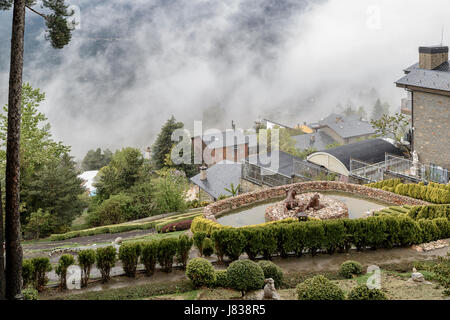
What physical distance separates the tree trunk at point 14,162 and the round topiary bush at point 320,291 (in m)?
7.88

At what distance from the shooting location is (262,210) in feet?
86.2

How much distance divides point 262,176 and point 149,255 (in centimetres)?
2237

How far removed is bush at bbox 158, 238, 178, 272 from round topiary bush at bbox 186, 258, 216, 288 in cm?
219

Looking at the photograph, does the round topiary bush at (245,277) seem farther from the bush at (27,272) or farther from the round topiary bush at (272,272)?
the bush at (27,272)

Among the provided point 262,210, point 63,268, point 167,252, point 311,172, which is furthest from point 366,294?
point 311,172

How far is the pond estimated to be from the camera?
24766 mm

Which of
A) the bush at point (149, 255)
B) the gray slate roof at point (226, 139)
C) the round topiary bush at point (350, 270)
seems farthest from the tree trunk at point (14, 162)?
the gray slate roof at point (226, 139)

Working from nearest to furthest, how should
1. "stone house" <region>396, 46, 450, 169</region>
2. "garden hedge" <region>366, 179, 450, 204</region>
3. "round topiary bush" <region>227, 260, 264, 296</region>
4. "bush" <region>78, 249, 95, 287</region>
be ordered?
"round topiary bush" <region>227, 260, 264, 296</region>, "bush" <region>78, 249, 95, 287</region>, "garden hedge" <region>366, 179, 450, 204</region>, "stone house" <region>396, 46, 450, 169</region>

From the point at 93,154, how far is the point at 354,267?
96.6 meters

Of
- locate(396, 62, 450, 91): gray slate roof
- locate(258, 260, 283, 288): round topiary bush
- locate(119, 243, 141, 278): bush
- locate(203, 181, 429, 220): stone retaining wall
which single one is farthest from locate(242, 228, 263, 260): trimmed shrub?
locate(396, 62, 450, 91): gray slate roof

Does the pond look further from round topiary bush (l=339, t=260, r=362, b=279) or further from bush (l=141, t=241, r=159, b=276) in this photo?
round topiary bush (l=339, t=260, r=362, b=279)

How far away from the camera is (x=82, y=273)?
16016 millimetres
